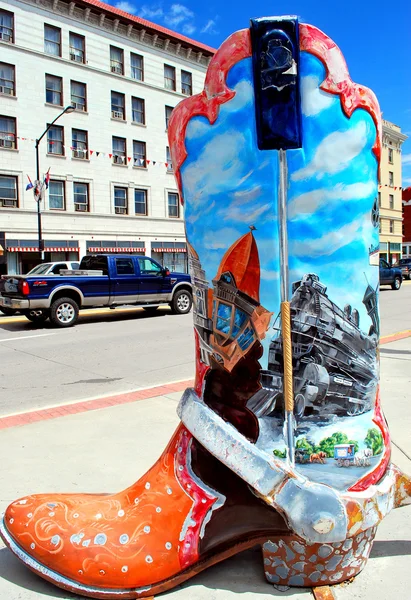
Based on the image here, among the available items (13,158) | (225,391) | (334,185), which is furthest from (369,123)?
(13,158)

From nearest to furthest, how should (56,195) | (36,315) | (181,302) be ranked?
(36,315) < (181,302) < (56,195)

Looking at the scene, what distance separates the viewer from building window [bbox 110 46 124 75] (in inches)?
1057

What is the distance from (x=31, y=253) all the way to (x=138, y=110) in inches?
392

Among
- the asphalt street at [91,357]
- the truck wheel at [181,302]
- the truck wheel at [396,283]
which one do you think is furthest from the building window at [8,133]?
the truck wheel at [396,283]

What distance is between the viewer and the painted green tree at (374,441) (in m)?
1.70

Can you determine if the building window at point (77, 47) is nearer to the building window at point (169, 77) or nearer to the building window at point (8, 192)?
the building window at point (169, 77)

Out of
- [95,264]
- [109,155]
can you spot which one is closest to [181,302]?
[95,264]

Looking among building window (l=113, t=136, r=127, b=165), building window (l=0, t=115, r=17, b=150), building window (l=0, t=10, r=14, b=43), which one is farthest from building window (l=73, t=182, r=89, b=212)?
building window (l=0, t=10, r=14, b=43)

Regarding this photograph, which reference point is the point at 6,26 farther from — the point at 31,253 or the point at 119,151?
the point at 31,253

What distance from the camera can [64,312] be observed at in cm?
1059

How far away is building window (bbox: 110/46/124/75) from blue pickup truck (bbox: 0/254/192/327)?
18467 millimetres

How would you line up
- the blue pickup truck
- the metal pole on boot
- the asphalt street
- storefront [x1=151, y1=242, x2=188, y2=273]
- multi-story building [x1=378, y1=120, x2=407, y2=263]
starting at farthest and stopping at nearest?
1. multi-story building [x1=378, y1=120, x2=407, y2=263]
2. storefront [x1=151, y1=242, x2=188, y2=273]
3. the blue pickup truck
4. the asphalt street
5. the metal pole on boot

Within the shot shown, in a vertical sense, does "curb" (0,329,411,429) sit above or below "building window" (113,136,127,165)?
below

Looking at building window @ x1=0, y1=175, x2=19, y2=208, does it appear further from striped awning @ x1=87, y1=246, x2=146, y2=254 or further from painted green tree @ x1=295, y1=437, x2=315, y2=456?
painted green tree @ x1=295, y1=437, x2=315, y2=456
